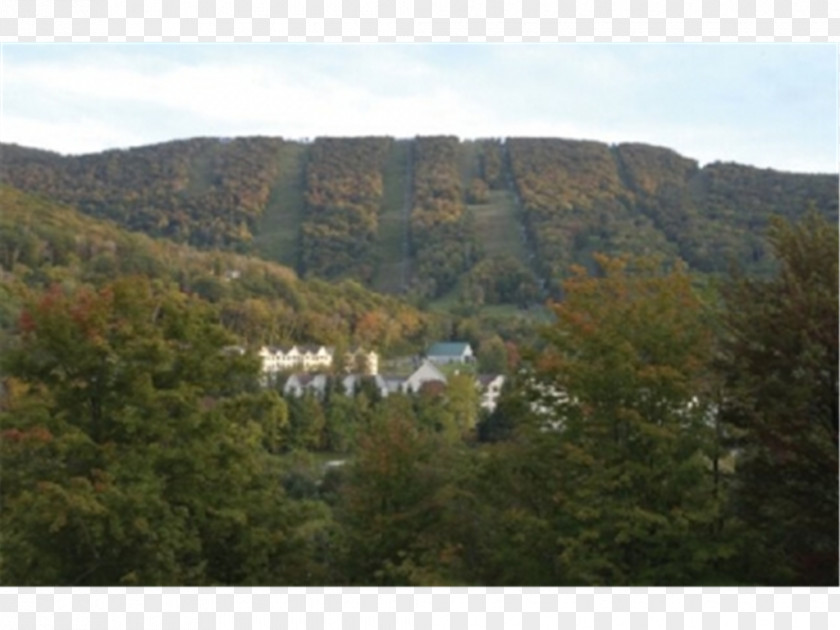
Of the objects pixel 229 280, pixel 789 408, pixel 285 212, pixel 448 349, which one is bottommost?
pixel 448 349

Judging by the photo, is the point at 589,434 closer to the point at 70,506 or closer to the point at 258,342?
the point at 70,506

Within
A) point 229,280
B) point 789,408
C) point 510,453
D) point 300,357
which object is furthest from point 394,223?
point 789,408

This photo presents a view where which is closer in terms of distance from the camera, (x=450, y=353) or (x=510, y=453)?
(x=510, y=453)

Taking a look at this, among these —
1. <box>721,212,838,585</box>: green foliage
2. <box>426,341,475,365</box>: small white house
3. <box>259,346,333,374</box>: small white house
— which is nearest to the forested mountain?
<box>426,341,475,365</box>: small white house

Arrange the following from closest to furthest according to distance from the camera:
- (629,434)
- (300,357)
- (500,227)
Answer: (629,434) < (300,357) < (500,227)

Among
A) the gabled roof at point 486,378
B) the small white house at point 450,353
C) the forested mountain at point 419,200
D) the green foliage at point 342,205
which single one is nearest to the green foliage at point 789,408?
the gabled roof at point 486,378

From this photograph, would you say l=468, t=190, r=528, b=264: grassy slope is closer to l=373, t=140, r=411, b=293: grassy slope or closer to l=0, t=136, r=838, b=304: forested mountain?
l=0, t=136, r=838, b=304: forested mountain

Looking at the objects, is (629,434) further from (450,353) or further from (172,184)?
(172,184)

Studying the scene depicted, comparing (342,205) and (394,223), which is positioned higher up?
(342,205)
